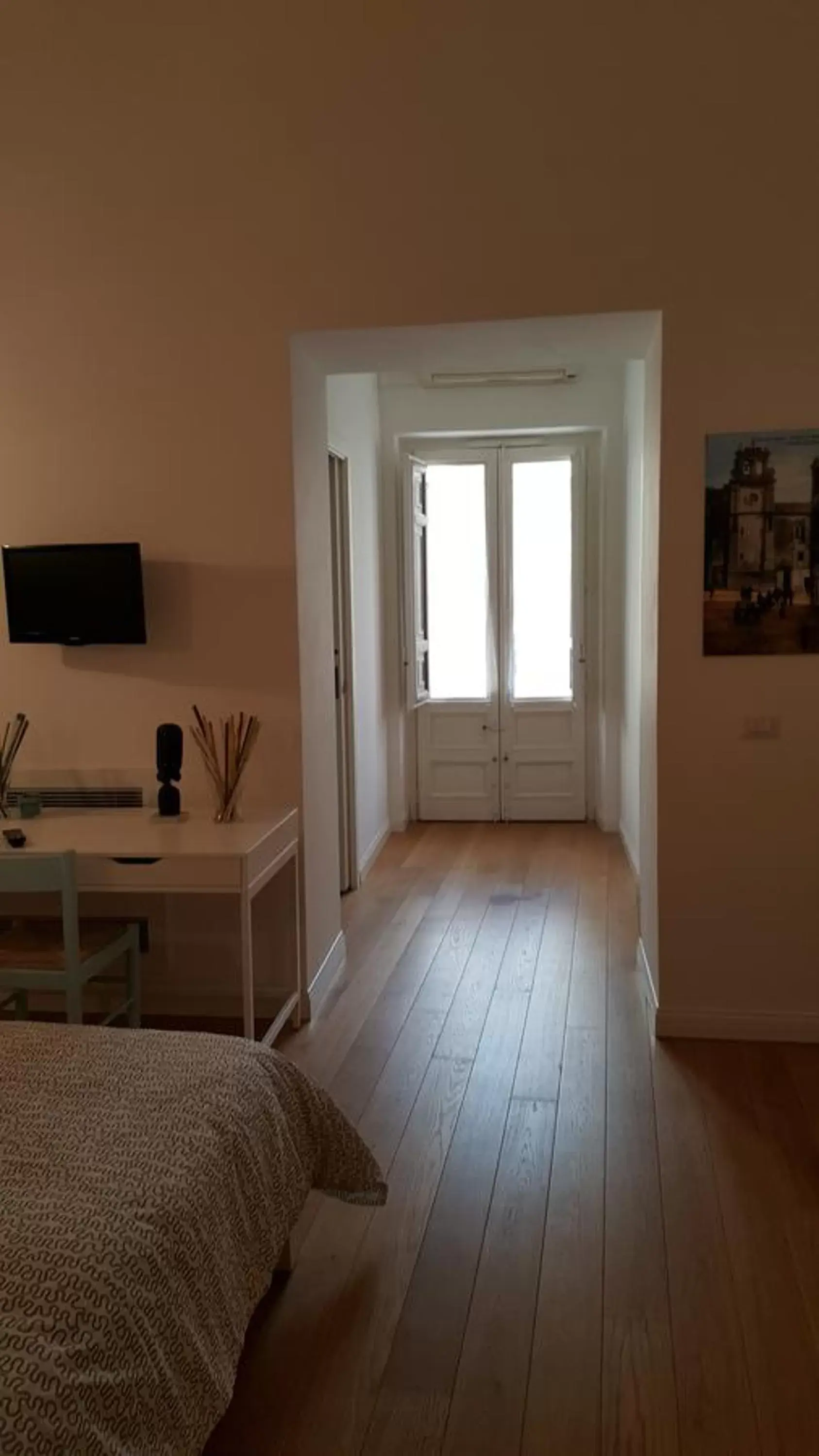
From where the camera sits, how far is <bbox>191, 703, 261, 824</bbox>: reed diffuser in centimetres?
339

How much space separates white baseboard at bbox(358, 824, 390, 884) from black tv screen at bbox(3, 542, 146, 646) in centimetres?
236

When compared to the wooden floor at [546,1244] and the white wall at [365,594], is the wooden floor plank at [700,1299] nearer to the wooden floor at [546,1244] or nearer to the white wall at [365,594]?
the wooden floor at [546,1244]

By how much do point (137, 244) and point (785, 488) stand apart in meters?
2.26

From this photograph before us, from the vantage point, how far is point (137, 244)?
136 inches

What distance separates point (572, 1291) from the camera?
7.32 ft

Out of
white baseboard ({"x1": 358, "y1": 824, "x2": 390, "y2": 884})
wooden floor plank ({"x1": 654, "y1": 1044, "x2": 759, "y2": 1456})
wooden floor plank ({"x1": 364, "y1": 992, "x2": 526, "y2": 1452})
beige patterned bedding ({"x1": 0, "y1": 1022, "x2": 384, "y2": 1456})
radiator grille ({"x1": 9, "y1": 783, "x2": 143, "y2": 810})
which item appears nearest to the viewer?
beige patterned bedding ({"x1": 0, "y1": 1022, "x2": 384, "y2": 1456})

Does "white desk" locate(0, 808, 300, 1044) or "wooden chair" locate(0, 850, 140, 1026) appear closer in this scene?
"wooden chair" locate(0, 850, 140, 1026)

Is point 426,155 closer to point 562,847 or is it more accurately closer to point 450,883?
point 450,883

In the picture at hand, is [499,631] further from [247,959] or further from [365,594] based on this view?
[247,959]

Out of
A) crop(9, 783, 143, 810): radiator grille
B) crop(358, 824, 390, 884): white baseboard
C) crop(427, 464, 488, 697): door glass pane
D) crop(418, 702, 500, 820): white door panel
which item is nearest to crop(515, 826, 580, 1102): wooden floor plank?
crop(358, 824, 390, 884): white baseboard

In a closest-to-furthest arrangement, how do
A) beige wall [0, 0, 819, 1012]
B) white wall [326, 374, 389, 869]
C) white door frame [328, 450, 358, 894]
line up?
beige wall [0, 0, 819, 1012], white door frame [328, 450, 358, 894], white wall [326, 374, 389, 869]

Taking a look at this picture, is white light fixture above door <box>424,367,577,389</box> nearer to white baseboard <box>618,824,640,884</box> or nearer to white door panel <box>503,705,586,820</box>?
white door panel <box>503,705,586,820</box>

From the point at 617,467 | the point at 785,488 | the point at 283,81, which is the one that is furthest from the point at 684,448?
the point at 617,467

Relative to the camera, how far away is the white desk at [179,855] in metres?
3.00
